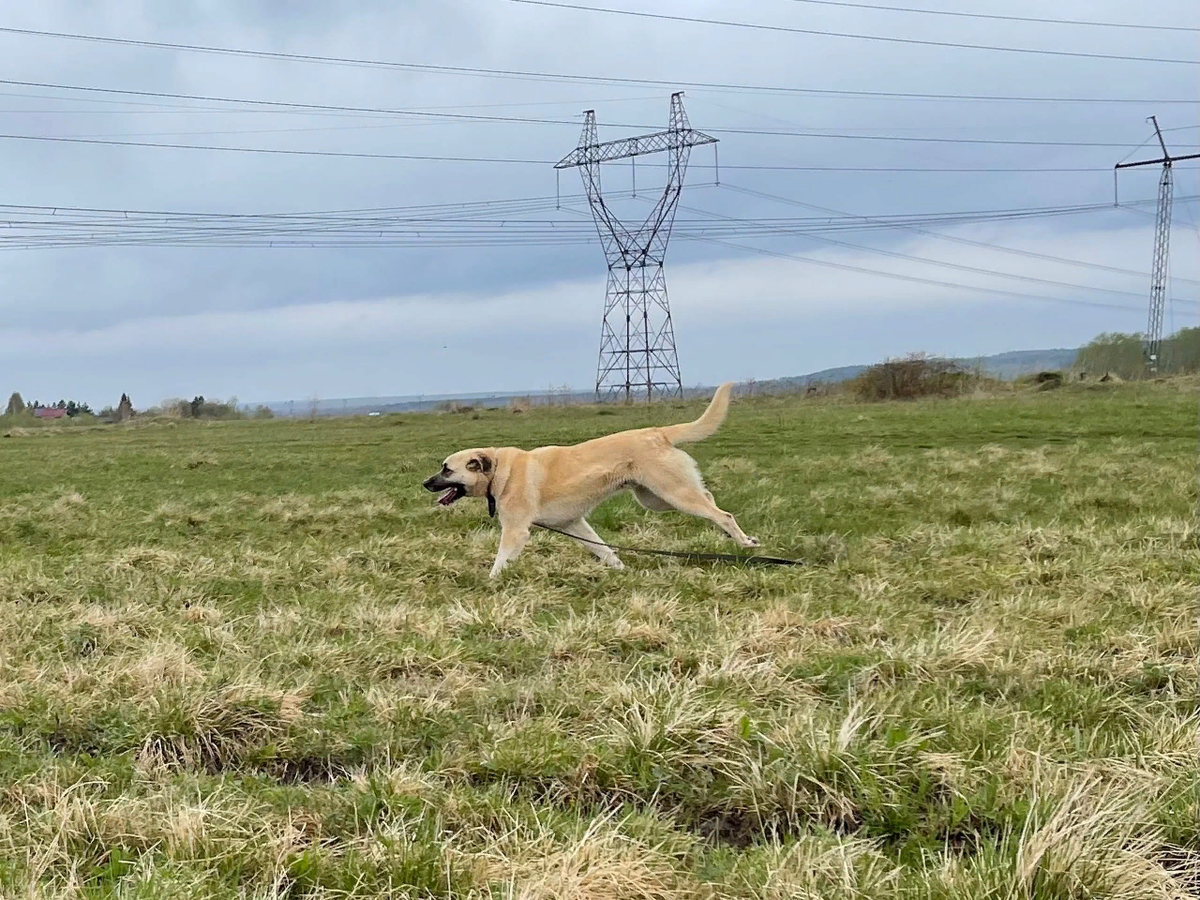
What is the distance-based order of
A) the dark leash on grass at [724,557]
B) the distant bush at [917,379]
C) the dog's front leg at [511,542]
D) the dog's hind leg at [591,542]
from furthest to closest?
the distant bush at [917,379] < the dog's hind leg at [591,542] < the dog's front leg at [511,542] < the dark leash on grass at [724,557]

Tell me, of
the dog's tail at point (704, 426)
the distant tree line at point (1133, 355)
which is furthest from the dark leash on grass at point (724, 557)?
the distant tree line at point (1133, 355)

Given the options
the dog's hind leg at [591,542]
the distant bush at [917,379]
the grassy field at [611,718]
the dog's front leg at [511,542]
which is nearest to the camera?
the grassy field at [611,718]

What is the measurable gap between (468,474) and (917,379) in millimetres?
35282

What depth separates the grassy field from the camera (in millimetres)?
2512

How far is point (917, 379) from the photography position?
39.9 m

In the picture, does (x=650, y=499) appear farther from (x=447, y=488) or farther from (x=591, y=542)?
(x=447, y=488)

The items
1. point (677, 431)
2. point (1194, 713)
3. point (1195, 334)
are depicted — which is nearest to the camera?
point (1194, 713)

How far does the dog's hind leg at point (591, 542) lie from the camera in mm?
7871

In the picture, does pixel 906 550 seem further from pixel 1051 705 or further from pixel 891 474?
pixel 891 474

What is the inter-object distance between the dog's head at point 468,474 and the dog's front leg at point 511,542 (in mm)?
601

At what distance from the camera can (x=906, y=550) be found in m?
7.79

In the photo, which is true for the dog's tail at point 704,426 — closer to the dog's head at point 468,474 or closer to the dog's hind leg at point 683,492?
the dog's hind leg at point 683,492

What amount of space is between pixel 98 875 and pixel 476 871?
1.08 meters

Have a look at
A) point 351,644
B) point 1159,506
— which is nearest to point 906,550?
point 1159,506
